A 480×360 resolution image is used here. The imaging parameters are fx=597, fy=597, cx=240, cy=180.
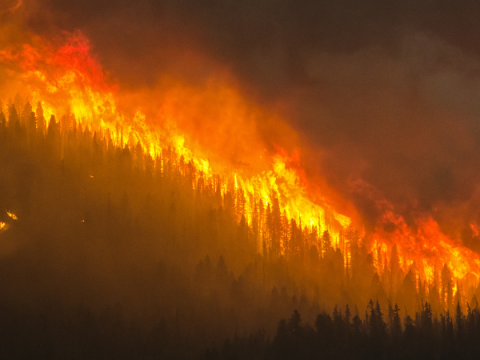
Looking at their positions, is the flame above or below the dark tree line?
above

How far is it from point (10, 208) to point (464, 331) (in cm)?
14246

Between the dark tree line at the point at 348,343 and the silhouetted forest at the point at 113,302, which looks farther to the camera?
the dark tree line at the point at 348,343

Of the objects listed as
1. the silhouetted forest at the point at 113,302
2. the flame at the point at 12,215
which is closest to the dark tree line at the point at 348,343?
the silhouetted forest at the point at 113,302

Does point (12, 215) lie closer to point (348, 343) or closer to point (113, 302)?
point (113, 302)

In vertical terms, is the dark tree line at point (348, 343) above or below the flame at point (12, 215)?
Answer: below

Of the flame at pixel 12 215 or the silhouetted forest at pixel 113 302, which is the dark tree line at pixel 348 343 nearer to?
the silhouetted forest at pixel 113 302

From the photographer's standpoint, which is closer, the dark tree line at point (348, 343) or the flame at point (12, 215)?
the dark tree line at point (348, 343)

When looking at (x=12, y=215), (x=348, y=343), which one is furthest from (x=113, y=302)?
(x=348, y=343)

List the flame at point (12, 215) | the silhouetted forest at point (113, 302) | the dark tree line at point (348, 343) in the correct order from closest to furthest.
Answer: the silhouetted forest at point (113, 302) → the dark tree line at point (348, 343) → the flame at point (12, 215)

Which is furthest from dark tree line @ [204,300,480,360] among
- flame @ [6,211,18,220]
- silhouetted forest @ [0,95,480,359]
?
flame @ [6,211,18,220]

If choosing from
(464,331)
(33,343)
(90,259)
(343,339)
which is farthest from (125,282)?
(464,331)

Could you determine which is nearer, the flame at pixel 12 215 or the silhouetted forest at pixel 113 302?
the silhouetted forest at pixel 113 302

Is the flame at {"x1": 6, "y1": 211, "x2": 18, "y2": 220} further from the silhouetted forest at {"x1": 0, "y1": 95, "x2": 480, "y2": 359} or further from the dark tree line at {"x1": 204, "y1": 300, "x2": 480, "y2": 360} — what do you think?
the dark tree line at {"x1": 204, "y1": 300, "x2": 480, "y2": 360}

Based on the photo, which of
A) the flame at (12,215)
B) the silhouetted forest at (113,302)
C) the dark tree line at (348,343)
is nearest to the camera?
the silhouetted forest at (113,302)
